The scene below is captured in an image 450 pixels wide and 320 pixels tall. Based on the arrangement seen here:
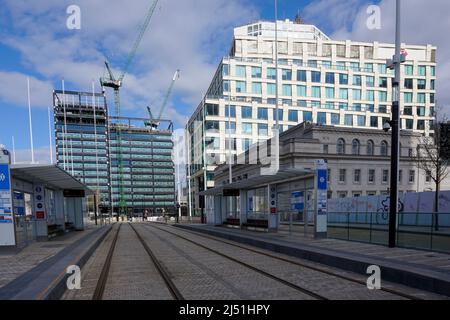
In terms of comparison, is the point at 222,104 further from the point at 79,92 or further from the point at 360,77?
the point at 79,92

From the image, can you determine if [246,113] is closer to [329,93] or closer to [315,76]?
[315,76]

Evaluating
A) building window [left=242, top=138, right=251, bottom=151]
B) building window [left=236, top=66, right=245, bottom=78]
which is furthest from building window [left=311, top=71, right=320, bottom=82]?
building window [left=242, top=138, right=251, bottom=151]

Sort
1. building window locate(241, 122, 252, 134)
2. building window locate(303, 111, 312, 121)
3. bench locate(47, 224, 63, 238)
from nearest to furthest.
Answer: bench locate(47, 224, 63, 238), building window locate(241, 122, 252, 134), building window locate(303, 111, 312, 121)

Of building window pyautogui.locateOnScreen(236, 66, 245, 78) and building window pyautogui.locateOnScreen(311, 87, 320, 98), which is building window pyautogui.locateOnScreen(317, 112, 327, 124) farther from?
building window pyautogui.locateOnScreen(236, 66, 245, 78)

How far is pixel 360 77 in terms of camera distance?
71375mm

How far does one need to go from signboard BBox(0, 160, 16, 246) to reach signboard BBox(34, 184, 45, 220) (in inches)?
189

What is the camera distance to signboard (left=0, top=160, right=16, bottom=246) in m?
12.3

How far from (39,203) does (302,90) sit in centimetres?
6152

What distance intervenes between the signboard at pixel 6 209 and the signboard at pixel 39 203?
480 cm

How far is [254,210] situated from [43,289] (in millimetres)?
19763

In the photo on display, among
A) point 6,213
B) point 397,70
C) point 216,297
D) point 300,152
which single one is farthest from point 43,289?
point 300,152

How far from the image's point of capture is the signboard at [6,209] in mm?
12344

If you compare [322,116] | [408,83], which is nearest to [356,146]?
[322,116]
